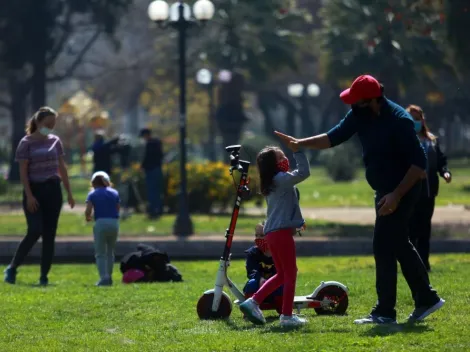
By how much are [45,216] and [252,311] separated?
4493 millimetres

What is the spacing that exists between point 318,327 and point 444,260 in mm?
7405

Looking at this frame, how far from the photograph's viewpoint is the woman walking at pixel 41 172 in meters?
13.4

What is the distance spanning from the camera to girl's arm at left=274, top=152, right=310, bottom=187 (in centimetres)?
923

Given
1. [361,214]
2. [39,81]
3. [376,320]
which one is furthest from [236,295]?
[39,81]

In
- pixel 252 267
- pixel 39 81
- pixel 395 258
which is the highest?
pixel 39 81

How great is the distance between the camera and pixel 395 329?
903 centimetres

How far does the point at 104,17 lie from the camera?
44031 millimetres

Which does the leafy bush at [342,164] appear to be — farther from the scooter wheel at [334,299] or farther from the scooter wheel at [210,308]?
the scooter wheel at [210,308]

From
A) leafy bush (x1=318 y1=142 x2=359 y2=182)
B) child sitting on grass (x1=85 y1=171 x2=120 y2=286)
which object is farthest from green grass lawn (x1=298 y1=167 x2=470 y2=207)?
child sitting on grass (x1=85 y1=171 x2=120 y2=286)

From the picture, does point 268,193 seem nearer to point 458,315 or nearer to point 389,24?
point 458,315

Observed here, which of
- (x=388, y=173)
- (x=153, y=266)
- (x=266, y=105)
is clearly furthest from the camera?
(x=266, y=105)

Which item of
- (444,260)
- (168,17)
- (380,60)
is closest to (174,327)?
(444,260)

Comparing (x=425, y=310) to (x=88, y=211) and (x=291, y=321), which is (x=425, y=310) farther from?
(x=88, y=211)

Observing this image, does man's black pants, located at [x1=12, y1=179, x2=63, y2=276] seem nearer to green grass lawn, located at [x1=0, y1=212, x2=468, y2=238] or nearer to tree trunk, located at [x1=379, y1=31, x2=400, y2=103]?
green grass lawn, located at [x1=0, y1=212, x2=468, y2=238]
